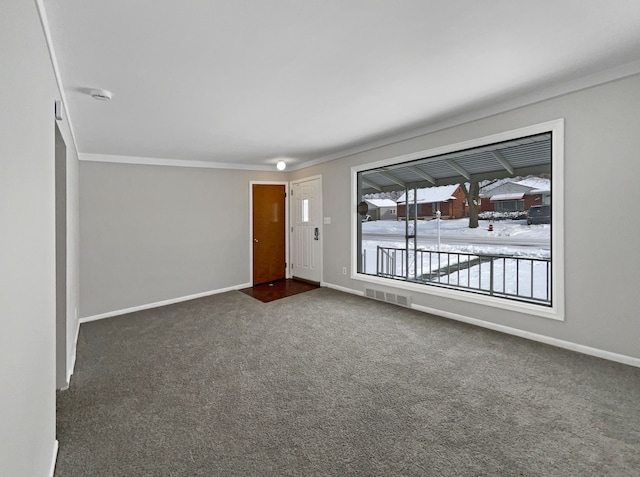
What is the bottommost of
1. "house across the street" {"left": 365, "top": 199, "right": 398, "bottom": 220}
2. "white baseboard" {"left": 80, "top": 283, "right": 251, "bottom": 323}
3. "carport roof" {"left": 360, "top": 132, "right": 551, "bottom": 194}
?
"white baseboard" {"left": 80, "top": 283, "right": 251, "bottom": 323}

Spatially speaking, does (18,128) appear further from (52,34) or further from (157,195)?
(157,195)

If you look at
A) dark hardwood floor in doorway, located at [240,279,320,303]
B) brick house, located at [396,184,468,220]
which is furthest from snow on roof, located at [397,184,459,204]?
dark hardwood floor in doorway, located at [240,279,320,303]

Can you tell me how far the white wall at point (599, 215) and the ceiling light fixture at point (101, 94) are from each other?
150 inches

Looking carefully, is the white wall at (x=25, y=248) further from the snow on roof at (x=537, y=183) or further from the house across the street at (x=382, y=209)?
the house across the street at (x=382, y=209)

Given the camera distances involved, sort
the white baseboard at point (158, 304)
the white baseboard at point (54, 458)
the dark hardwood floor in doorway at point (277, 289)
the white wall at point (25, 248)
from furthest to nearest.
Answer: the dark hardwood floor in doorway at point (277, 289)
the white baseboard at point (158, 304)
the white baseboard at point (54, 458)
the white wall at point (25, 248)

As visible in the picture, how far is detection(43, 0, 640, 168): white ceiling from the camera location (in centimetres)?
177

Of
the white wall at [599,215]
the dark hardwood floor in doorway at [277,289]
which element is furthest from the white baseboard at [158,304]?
the white wall at [599,215]

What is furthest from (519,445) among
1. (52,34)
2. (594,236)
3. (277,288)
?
(277,288)

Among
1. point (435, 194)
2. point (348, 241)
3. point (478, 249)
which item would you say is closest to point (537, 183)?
point (478, 249)

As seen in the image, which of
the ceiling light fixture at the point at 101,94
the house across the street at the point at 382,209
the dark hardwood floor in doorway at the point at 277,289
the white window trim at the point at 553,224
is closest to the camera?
the ceiling light fixture at the point at 101,94

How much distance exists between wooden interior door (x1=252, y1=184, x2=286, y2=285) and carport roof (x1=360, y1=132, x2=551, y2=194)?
6.55ft

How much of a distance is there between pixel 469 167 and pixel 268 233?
12.7 ft

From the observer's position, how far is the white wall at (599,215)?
8.59 feet

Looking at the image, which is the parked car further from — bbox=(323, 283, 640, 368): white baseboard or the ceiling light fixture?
the ceiling light fixture
